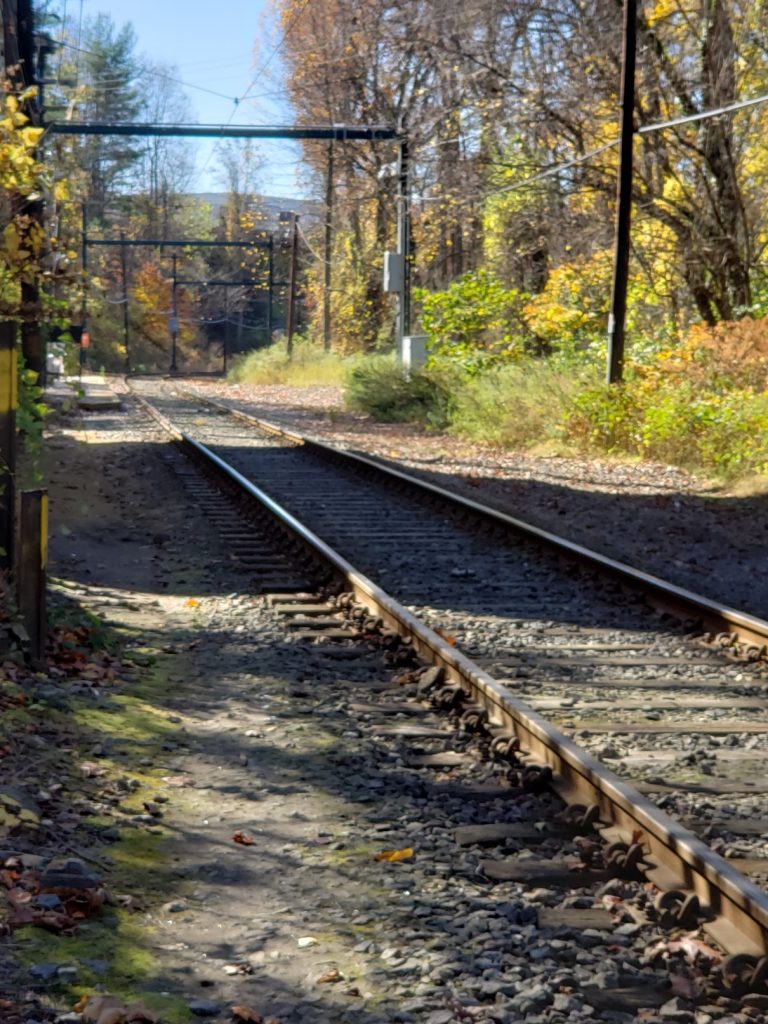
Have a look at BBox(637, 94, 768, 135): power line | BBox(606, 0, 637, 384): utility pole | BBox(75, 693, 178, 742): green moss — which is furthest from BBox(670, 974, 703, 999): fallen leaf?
BBox(606, 0, 637, 384): utility pole

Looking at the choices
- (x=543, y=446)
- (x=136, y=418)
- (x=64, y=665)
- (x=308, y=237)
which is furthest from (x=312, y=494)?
(x=308, y=237)

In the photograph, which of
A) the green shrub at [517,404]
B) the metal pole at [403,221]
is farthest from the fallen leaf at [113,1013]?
the metal pole at [403,221]

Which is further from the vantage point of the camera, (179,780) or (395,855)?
(179,780)

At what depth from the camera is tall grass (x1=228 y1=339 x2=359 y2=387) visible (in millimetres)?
53062

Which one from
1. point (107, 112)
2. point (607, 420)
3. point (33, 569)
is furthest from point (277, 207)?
point (33, 569)

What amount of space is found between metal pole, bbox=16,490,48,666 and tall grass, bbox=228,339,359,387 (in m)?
42.5

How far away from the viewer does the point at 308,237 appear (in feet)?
213

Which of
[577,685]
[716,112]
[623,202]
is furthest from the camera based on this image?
[623,202]

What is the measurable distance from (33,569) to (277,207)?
127 metres

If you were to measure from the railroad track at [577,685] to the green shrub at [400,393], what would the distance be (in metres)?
13.4

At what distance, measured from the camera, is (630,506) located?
48.4ft

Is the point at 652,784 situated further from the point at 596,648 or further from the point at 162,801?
the point at 596,648

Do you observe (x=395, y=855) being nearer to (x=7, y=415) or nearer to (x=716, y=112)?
(x=7, y=415)

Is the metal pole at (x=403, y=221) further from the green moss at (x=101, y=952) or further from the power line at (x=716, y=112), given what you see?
the green moss at (x=101, y=952)
